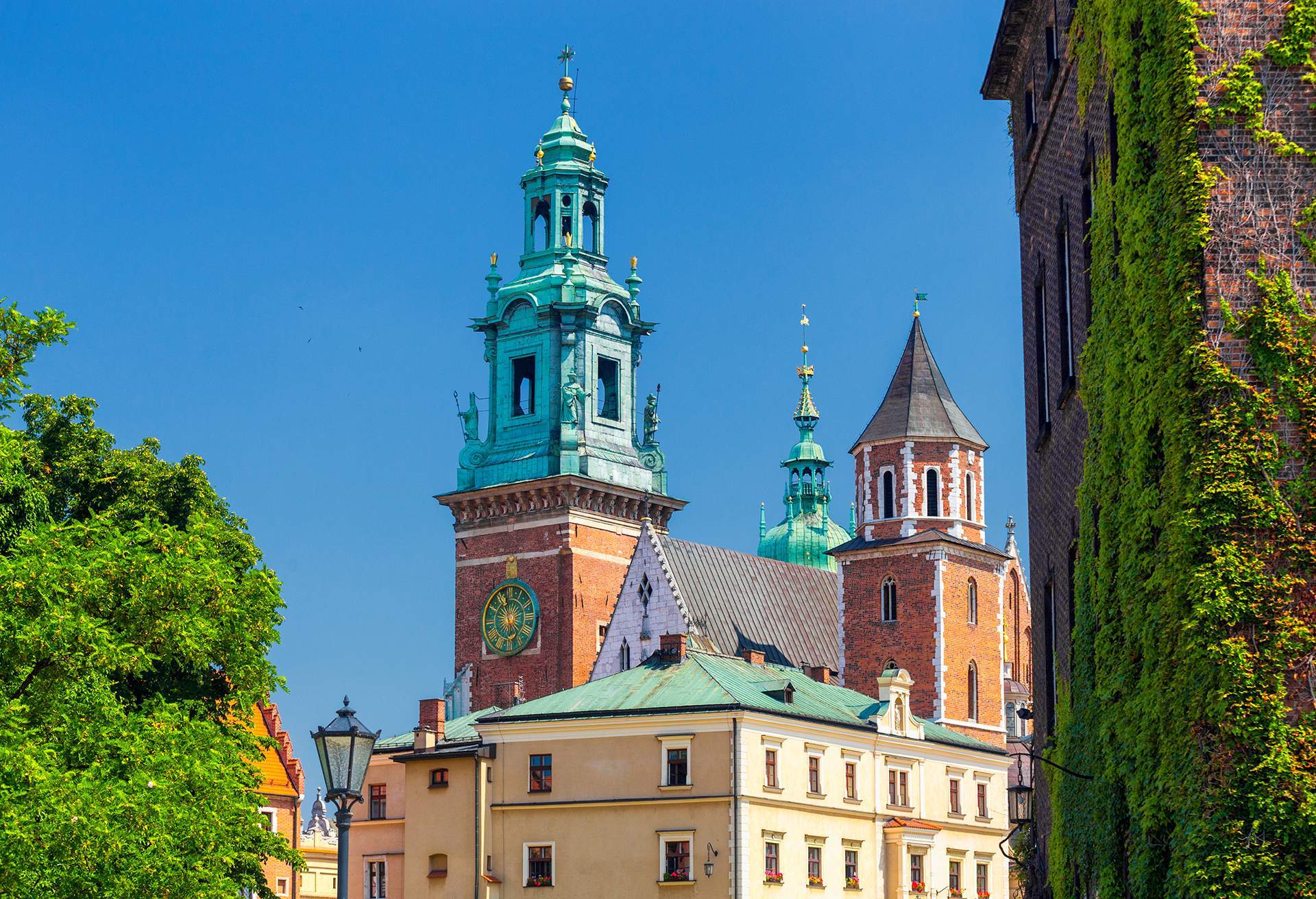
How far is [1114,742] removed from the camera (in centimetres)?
1875

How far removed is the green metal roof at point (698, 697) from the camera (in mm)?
60250

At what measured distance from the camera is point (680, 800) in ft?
191

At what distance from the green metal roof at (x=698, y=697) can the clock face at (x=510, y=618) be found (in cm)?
1852

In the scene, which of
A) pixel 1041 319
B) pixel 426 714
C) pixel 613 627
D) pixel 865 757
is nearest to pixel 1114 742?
pixel 1041 319

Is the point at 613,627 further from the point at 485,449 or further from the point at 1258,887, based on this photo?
the point at 1258,887

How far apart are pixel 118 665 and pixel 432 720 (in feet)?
123

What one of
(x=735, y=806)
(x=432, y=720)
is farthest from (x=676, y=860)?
(x=432, y=720)

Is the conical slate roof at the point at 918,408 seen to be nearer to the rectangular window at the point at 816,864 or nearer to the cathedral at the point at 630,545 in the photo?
the cathedral at the point at 630,545

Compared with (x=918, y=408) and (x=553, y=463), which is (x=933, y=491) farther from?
(x=553, y=463)

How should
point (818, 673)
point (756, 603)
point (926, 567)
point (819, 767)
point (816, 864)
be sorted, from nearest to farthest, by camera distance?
point (816, 864)
point (819, 767)
point (818, 673)
point (926, 567)
point (756, 603)

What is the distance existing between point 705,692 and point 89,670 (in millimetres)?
30841

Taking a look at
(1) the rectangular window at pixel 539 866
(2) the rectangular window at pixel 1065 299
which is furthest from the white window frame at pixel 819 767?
(2) the rectangular window at pixel 1065 299

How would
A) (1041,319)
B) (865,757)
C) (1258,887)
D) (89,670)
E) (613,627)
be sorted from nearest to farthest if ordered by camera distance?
(1258,887)
(1041,319)
(89,670)
(865,757)
(613,627)

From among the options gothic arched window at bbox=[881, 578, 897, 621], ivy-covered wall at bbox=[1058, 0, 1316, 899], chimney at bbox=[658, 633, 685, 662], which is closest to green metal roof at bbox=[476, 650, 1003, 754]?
chimney at bbox=[658, 633, 685, 662]
